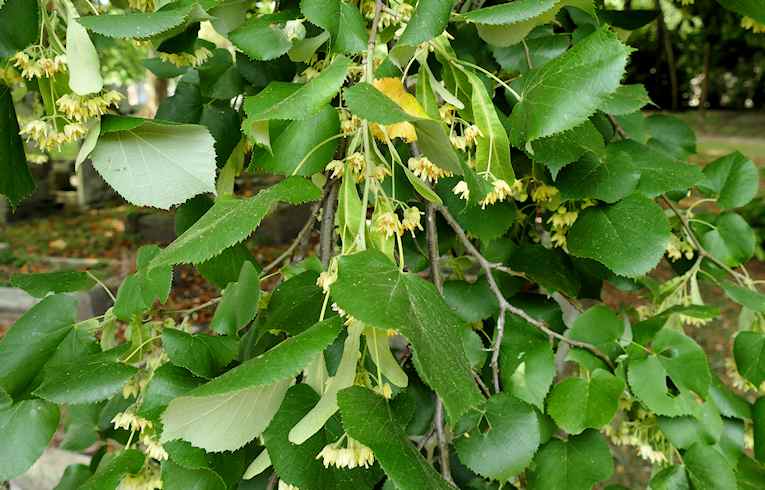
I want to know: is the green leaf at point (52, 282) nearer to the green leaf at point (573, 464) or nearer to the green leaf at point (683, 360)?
the green leaf at point (573, 464)

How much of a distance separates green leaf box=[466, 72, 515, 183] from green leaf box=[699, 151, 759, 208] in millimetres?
696

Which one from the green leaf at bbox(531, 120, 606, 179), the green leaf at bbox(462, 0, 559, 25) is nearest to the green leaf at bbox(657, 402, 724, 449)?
the green leaf at bbox(531, 120, 606, 179)

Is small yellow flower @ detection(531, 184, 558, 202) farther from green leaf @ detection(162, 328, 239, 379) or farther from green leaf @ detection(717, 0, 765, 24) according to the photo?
green leaf @ detection(162, 328, 239, 379)

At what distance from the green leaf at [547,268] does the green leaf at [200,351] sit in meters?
0.50

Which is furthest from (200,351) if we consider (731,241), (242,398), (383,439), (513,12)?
(731,241)

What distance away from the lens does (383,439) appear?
1.66 feet

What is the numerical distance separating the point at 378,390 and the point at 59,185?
8858mm

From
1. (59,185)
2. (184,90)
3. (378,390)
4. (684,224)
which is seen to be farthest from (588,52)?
(59,185)

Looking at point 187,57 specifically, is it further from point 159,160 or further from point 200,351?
point 200,351

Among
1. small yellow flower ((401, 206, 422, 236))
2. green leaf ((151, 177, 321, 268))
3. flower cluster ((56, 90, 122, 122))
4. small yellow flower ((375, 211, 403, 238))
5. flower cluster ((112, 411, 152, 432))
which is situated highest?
flower cluster ((56, 90, 122, 122))

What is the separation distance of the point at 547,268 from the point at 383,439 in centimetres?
57

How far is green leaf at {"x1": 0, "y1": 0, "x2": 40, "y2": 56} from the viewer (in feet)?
2.00

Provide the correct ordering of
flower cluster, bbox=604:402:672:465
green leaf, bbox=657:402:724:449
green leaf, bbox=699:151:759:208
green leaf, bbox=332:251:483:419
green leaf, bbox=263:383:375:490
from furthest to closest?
green leaf, bbox=699:151:759:208, flower cluster, bbox=604:402:672:465, green leaf, bbox=657:402:724:449, green leaf, bbox=263:383:375:490, green leaf, bbox=332:251:483:419

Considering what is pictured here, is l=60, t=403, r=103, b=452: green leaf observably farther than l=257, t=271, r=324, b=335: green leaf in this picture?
Yes
